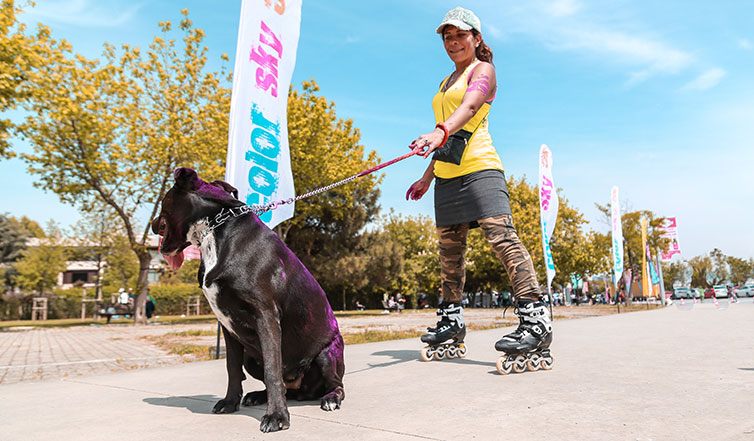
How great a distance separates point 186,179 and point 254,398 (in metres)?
1.25

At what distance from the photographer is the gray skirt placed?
11.9ft

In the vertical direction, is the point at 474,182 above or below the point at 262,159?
below

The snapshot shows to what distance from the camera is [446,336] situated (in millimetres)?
4012

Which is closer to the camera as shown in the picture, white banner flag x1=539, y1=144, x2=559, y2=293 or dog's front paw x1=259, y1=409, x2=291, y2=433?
dog's front paw x1=259, y1=409, x2=291, y2=433

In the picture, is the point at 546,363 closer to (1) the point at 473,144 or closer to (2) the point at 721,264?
(1) the point at 473,144

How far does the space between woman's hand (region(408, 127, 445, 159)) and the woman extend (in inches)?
13.6

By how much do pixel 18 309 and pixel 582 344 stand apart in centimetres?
4378

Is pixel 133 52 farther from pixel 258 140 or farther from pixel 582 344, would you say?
pixel 582 344

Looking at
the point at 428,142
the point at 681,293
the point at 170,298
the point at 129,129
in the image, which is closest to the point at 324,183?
the point at 129,129

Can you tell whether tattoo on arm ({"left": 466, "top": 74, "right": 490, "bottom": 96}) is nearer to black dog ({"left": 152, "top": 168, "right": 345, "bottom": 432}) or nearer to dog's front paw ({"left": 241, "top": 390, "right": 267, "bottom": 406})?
black dog ({"left": 152, "top": 168, "right": 345, "bottom": 432})

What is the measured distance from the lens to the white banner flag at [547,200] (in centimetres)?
1373

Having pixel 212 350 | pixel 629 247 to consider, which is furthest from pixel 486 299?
pixel 212 350

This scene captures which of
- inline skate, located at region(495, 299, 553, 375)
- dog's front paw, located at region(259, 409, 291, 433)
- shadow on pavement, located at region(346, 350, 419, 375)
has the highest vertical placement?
inline skate, located at region(495, 299, 553, 375)

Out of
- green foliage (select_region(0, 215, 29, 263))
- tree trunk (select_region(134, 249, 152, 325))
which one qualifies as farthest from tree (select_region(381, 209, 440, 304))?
green foliage (select_region(0, 215, 29, 263))
